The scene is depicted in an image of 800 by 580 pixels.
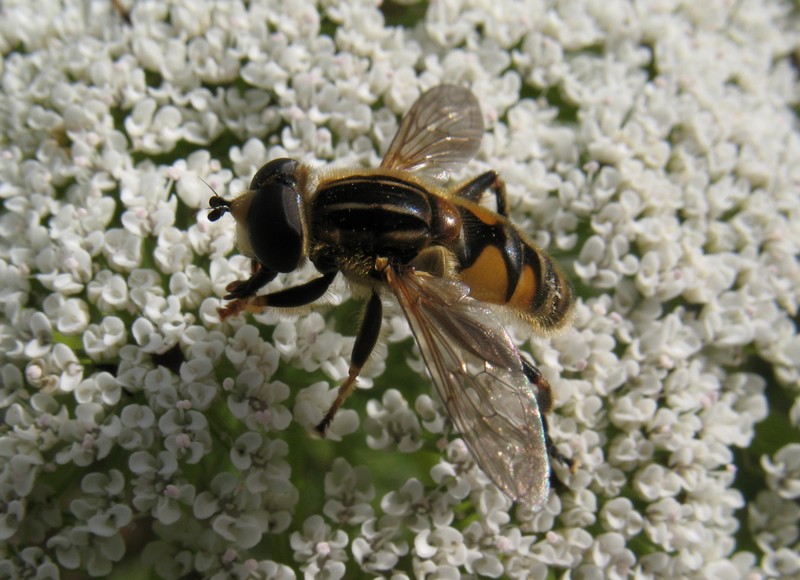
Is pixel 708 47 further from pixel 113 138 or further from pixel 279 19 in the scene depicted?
pixel 113 138

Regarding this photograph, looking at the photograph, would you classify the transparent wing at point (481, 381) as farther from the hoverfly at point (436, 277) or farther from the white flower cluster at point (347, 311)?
the white flower cluster at point (347, 311)

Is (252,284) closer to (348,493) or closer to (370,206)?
(370,206)

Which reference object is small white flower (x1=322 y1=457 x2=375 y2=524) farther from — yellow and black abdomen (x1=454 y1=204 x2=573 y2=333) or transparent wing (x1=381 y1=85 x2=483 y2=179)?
transparent wing (x1=381 y1=85 x2=483 y2=179)

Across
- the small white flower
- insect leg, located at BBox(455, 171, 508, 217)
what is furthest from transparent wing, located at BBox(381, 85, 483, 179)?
the small white flower

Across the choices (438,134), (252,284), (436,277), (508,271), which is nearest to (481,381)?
(436,277)

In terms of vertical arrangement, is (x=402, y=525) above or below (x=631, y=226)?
below

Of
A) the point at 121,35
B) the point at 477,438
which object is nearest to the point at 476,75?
the point at 121,35

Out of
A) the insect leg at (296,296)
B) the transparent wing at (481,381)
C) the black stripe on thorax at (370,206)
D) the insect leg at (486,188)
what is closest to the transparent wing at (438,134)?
the insect leg at (486,188)
